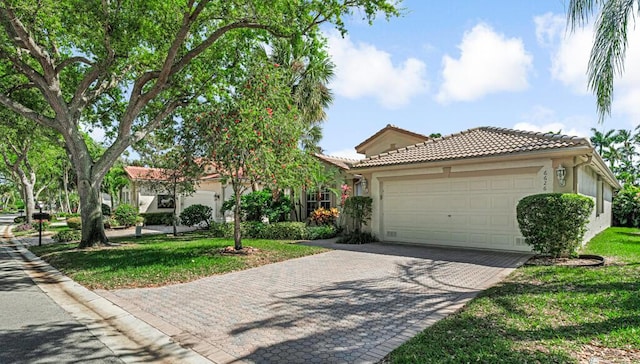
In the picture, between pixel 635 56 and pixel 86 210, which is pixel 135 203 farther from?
pixel 635 56

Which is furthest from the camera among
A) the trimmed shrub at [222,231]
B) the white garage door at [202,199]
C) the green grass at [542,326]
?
the white garage door at [202,199]

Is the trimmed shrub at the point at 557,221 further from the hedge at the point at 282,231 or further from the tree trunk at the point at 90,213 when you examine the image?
the tree trunk at the point at 90,213

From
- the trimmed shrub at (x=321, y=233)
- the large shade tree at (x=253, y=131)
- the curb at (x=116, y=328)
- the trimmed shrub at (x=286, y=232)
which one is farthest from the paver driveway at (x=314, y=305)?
the trimmed shrub at (x=286, y=232)

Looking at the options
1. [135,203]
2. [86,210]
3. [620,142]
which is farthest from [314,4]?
[620,142]

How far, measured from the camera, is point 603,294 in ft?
18.5

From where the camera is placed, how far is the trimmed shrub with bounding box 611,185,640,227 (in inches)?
885

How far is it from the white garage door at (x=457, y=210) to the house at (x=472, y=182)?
0.02 metres

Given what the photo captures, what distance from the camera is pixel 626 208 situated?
75.0ft

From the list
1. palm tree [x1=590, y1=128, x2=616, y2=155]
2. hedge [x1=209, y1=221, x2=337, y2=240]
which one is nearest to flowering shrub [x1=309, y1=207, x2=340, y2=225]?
hedge [x1=209, y1=221, x2=337, y2=240]

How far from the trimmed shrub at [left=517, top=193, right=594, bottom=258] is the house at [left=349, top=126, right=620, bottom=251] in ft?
4.62

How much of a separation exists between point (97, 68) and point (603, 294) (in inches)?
552

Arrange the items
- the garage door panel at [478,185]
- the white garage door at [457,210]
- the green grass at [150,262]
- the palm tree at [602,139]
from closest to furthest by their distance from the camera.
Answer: the green grass at [150,262], the white garage door at [457,210], the garage door panel at [478,185], the palm tree at [602,139]

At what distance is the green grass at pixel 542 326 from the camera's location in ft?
11.8

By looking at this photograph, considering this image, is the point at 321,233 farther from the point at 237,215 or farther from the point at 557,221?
the point at 557,221
